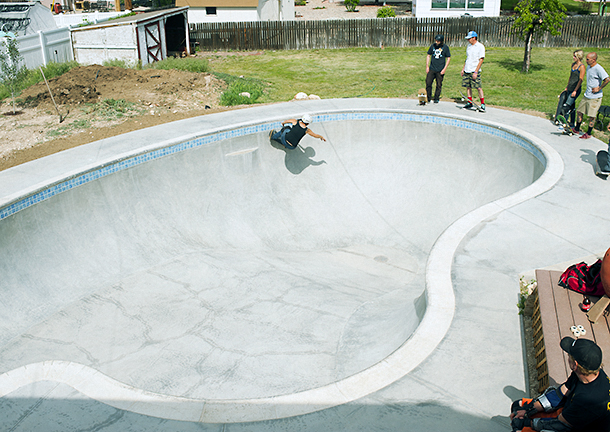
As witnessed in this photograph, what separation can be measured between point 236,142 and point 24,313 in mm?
5703

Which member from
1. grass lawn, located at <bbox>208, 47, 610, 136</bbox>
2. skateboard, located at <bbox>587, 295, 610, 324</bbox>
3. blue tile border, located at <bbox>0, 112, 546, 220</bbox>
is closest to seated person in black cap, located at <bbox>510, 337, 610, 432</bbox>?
skateboard, located at <bbox>587, 295, 610, 324</bbox>

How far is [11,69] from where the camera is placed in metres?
14.6

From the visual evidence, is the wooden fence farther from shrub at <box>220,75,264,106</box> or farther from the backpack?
the backpack

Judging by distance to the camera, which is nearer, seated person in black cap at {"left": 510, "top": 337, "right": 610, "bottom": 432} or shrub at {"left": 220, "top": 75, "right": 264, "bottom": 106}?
seated person in black cap at {"left": 510, "top": 337, "right": 610, "bottom": 432}

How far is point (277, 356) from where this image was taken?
6.59 m

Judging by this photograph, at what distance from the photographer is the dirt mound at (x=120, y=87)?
47.1 feet

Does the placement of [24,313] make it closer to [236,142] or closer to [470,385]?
[236,142]

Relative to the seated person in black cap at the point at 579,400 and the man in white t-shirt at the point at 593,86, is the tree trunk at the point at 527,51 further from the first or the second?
the seated person in black cap at the point at 579,400

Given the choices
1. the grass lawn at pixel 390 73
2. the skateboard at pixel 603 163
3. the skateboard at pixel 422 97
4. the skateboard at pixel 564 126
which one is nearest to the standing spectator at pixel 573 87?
the skateboard at pixel 564 126

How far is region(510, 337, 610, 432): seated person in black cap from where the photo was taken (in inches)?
125

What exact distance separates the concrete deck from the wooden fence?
618 inches

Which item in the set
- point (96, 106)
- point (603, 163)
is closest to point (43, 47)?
point (96, 106)

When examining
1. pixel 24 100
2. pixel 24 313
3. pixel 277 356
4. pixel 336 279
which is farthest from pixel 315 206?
pixel 24 100

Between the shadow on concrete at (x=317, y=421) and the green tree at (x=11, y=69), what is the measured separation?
38.7 feet
